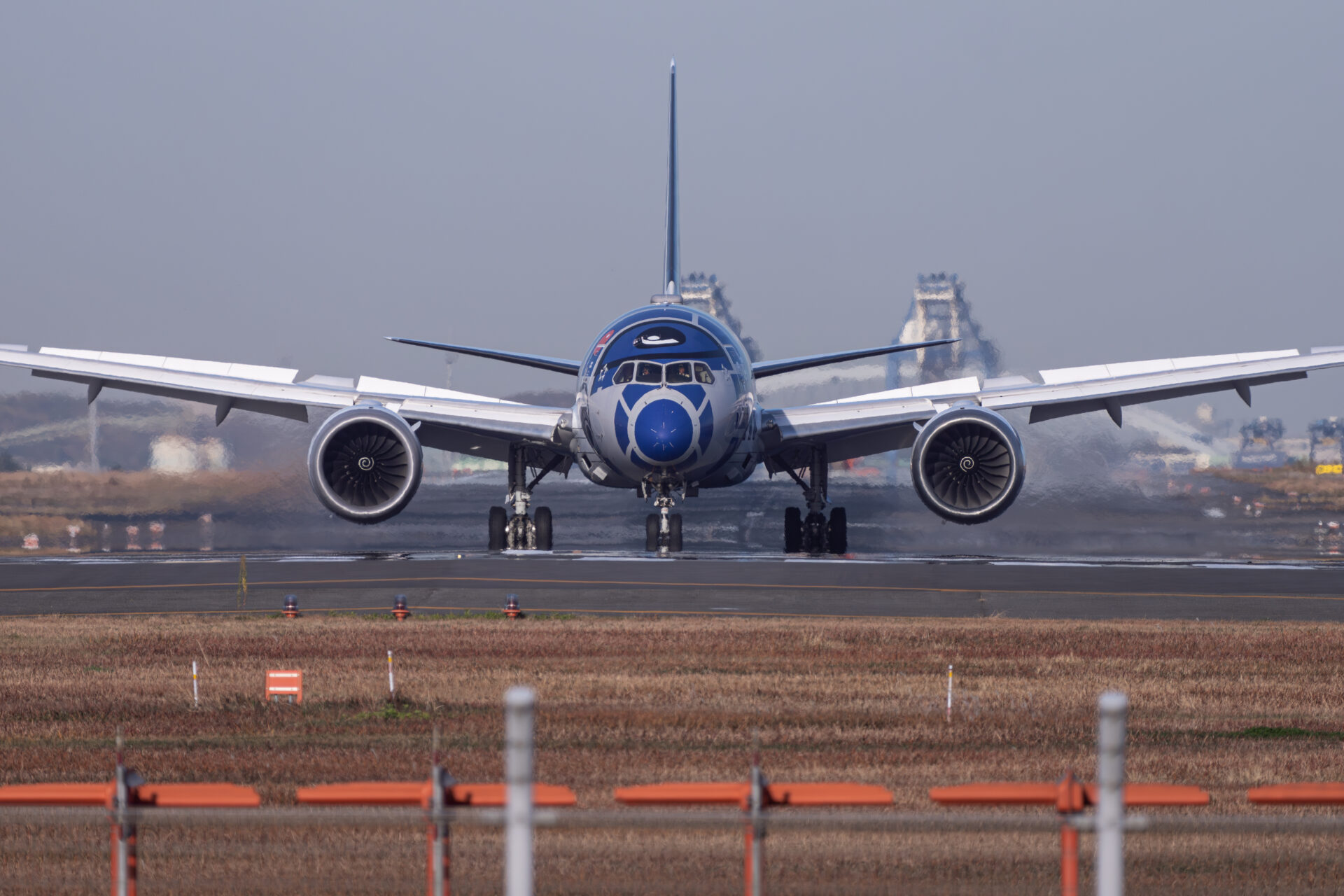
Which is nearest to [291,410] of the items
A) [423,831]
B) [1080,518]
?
[1080,518]

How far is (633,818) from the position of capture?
224 inches

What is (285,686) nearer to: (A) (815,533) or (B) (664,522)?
(B) (664,522)

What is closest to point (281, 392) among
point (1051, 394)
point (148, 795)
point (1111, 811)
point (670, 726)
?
point (1051, 394)

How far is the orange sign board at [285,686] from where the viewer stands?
14.3 meters

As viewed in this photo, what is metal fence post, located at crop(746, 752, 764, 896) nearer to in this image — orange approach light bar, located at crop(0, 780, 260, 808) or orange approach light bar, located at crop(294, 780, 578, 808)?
orange approach light bar, located at crop(294, 780, 578, 808)

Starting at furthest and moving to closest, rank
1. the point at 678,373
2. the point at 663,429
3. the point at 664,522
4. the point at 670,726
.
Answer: the point at 664,522 < the point at 678,373 < the point at 663,429 < the point at 670,726

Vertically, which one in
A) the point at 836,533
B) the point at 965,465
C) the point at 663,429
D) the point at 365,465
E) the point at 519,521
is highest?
the point at 663,429

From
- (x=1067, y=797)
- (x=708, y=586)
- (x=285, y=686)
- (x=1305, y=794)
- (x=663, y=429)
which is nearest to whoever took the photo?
(x=1067, y=797)

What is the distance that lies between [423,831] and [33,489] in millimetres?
33751

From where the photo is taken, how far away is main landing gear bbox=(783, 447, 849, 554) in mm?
36344

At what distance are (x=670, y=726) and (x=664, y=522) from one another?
66.7 ft

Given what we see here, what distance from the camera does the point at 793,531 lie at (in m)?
36.8

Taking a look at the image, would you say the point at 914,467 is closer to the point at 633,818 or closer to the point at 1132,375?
the point at 1132,375

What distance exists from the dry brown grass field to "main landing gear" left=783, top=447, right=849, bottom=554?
14.4m
